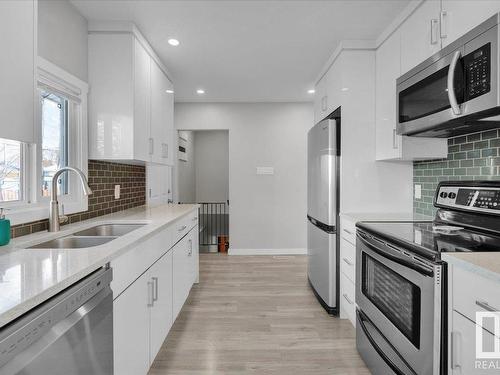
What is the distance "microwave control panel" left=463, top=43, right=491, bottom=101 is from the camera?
1.29m

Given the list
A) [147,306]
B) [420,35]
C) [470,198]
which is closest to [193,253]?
[147,306]

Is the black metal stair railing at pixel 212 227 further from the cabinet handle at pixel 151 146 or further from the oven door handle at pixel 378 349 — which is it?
the oven door handle at pixel 378 349

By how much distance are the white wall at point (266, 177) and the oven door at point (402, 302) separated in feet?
9.45

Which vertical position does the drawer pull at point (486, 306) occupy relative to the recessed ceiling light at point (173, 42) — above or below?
below

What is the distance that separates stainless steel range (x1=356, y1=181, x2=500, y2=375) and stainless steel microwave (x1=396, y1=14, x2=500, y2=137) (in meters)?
0.38

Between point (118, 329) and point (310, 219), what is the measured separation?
228 centimetres

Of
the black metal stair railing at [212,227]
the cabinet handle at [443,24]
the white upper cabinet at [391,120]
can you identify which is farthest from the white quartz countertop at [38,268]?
the black metal stair railing at [212,227]

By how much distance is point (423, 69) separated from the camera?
1.79m

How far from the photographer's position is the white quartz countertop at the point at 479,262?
0.97 meters

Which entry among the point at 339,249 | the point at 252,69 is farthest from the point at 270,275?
the point at 252,69

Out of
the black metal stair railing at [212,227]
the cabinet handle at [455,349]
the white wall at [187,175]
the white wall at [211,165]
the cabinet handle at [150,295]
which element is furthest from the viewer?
the white wall at [211,165]

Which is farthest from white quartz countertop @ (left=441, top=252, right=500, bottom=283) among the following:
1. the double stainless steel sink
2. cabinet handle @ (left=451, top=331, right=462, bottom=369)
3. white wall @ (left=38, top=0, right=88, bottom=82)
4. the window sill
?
white wall @ (left=38, top=0, right=88, bottom=82)

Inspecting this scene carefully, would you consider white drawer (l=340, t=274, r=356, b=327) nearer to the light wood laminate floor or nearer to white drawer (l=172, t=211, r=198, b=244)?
the light wood laminate floor

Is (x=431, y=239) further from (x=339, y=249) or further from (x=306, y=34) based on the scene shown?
(x=306, y=34)
